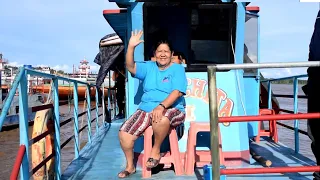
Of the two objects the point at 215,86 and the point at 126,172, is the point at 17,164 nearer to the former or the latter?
the point at 215,86

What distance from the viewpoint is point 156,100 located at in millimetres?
3996

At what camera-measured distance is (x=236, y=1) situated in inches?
181

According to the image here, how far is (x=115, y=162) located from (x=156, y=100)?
3.96 feet

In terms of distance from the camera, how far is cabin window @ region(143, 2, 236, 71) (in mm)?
4648

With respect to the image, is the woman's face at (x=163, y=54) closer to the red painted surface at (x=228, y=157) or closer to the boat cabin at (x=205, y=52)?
the boat cabin at (x=205, y=52)

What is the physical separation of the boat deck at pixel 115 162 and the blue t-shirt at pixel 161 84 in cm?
79

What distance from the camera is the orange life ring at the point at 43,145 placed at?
3740 mm

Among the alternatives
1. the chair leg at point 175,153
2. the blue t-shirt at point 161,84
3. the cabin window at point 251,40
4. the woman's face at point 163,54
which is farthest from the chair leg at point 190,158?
the cabin window at point 251,40

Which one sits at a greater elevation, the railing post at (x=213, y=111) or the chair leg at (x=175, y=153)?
the railing post at (x=213, y=111)

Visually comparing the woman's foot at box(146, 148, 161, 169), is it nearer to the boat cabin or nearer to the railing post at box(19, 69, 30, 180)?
the boat cabin

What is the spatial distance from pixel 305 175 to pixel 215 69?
231 centimetres

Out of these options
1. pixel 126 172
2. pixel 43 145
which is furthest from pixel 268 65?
pixel 43 145

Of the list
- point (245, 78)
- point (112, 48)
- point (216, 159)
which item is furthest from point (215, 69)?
point (112, 48)

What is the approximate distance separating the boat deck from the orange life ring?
0.77 feet
